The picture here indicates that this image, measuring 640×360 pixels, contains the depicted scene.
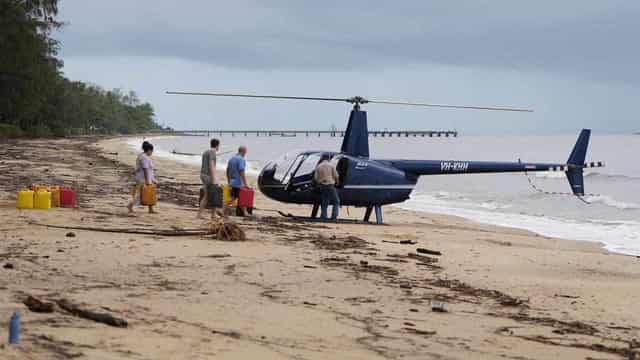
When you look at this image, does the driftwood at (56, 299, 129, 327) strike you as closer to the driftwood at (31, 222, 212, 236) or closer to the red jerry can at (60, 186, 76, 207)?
the driftwood at (31, 222, 212, 236)

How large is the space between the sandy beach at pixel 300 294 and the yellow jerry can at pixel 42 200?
0.45m

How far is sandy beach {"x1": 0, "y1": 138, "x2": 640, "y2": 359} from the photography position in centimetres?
651

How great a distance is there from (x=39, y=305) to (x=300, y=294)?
2.71m

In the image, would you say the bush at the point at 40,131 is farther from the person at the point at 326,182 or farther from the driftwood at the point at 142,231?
the driftwood at the point at 142,231

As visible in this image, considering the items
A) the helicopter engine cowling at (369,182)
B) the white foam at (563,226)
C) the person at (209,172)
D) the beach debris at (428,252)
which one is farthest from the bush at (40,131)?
the beach debris at (428,252)

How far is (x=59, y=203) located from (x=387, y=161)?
22.2 ft

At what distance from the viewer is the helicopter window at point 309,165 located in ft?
57.5

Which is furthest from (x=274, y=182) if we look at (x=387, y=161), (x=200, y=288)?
(x=200, y=288)

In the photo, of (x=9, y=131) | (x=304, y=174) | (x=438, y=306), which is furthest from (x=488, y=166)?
(x=9, y=131)

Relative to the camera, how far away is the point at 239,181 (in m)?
16.7

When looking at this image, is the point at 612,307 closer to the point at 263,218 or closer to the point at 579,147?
the point at 263,218

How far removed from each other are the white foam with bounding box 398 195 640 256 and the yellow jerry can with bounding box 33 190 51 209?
1044 cm

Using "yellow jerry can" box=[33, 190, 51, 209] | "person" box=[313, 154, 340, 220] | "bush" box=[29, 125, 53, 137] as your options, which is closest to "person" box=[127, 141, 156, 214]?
"yellow jerry can" box=[33, 190, 51, 209]

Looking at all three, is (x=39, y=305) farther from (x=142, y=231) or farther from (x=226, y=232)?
(x=142, y=231)
